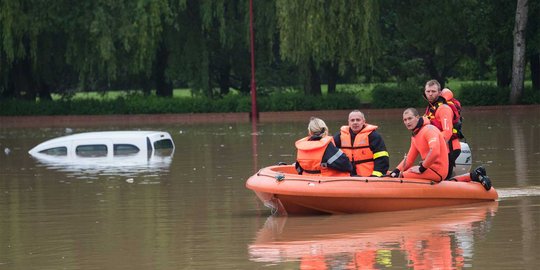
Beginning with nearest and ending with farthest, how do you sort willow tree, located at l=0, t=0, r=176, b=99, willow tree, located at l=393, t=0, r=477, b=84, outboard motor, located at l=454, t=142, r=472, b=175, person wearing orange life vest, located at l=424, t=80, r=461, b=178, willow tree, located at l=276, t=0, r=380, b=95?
person wearing orange life vest, located at l=424, t=80, r=461, b=178
outboard motor, located at l=454, t=142, r=472, b=175
willow tree, located at l=276, t=0, r=380, b=95
willow tree, located at l=0, t=0, r=176, b=99
willow tree, located at l=393, t=0, r=477, b=84

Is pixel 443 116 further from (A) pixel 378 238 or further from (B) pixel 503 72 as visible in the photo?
(B) pixel 503 72

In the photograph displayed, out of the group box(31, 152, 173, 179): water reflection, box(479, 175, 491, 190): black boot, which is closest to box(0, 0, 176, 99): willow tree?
box(31, 152, 173, 179): water reflection

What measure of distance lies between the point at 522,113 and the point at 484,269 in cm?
3438

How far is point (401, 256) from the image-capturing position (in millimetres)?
13438

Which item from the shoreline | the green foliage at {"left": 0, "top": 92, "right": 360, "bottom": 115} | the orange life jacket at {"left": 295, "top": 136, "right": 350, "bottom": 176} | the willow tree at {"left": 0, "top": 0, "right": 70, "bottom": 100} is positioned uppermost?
the willow tree at {"left": 0, "top": 0, "right": 70, "bottom": 100}

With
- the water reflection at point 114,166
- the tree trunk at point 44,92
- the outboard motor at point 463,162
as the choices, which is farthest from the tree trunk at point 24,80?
the outboard motor at point 463,162

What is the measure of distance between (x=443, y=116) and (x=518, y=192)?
2404mm

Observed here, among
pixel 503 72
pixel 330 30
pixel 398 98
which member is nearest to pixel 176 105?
pixel 330 30

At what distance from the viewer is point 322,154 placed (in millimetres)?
17375

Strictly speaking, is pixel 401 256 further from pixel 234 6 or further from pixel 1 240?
pixel 234 6

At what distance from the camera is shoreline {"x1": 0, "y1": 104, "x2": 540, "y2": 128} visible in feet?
160

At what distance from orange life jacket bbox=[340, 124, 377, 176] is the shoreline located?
30.0m

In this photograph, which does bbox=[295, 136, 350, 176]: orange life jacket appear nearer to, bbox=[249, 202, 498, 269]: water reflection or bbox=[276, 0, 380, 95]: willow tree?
bbox=[249, 202, 498, 269]: water reflection

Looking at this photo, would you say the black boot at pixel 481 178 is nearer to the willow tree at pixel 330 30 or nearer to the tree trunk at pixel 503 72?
the willow tree at pixel 330 30
